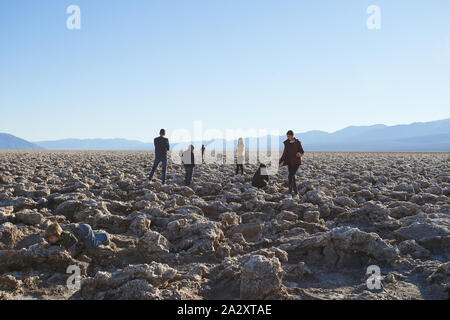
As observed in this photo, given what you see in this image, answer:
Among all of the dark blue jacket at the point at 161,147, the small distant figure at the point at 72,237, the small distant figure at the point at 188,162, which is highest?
the dark blue jacket at the point at 161,147

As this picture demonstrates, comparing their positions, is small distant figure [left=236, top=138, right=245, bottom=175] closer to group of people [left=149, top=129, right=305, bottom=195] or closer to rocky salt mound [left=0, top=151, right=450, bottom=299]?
group of people [left=149, top=129, right=305, bottom=195]

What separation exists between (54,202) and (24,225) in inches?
71.4

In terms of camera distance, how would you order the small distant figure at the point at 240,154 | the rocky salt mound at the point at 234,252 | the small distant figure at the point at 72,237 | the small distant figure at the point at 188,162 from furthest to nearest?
the small distant figure at the point at 240,154 < the small distant figure at the point at 188,162 < the small distant figure at the point at 72,237 < the rocky salt mound at the point at 234,252

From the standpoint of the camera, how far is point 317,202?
7301 mm

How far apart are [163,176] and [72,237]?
227 inches

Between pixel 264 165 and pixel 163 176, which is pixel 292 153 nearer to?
pixel 264 165

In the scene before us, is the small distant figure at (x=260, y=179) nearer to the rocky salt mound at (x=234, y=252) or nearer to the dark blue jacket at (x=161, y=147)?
the rocky salt mound at (x=234, y=252)

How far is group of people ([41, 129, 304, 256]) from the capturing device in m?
4.30

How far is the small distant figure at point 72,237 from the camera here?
4270mm

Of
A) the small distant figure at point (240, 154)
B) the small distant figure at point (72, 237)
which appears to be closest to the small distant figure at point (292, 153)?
the small distant figure at point (240, 154)

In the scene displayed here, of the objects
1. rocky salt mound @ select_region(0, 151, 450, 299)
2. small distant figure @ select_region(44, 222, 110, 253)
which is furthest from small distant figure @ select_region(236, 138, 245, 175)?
small distant figure @ select_region(44, 222, 110, 253)

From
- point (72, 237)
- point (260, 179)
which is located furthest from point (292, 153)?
point (72, 237)
